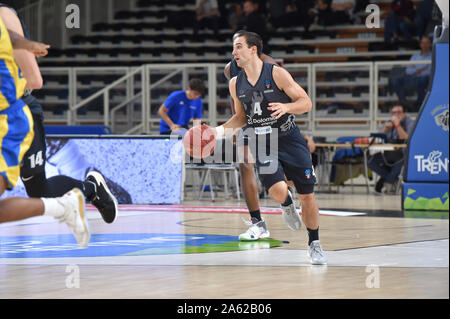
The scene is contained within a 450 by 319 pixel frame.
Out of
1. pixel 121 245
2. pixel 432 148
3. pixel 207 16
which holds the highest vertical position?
pixel 207 16

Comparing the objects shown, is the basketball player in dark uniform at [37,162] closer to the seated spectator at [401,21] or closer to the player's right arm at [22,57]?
the player's right arm at [22,57]

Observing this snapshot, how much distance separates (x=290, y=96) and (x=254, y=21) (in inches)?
520

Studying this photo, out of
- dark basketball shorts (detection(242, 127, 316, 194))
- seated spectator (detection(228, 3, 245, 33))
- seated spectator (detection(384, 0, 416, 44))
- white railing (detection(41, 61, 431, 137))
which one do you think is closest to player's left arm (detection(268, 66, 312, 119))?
dark basketball shorts (detection(242, 127, 316, 194))

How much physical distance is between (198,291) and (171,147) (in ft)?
24.3

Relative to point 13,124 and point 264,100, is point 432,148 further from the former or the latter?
point 13,124

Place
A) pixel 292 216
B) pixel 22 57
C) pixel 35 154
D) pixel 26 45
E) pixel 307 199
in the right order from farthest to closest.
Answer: pixel 292 216, pixel 307 199, pixel 35 154, pixel 22 57, pixel 26 45

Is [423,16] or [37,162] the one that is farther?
[423,16]

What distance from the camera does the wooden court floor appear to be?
4.73 meters

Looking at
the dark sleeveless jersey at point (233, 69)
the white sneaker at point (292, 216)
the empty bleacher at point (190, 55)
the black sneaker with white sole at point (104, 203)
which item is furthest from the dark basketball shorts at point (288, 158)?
the empty bleacher at point (190, 55)

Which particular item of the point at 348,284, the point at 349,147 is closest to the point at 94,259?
the point at 348,284

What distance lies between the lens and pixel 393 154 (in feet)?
47.6

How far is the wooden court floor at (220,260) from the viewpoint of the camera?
473 cm

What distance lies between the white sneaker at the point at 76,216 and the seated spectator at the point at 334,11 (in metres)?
16.4

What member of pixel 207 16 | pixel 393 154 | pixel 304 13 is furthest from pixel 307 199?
pixel 207 16
